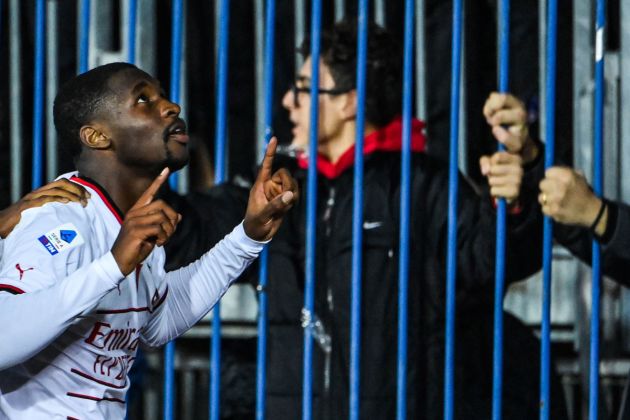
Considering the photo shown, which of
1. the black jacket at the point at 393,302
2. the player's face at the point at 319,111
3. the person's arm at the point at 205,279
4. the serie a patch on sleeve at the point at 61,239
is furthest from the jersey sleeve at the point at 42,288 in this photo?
the player's face at the point at 319,111

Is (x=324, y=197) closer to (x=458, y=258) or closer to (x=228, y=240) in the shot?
(x=458, y=258)

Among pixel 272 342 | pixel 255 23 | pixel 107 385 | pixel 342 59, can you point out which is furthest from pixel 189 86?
pixel 107 385

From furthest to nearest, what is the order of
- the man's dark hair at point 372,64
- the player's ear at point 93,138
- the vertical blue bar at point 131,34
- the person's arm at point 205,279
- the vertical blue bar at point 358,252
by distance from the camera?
the man's dark hair at point 372,64, the vertical blue bar at point 131,34, the vertical blue bar at point 358,252, the person's arm at point 205,279, the player's ear at point 93,138

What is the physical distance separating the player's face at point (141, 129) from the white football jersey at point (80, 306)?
3.9 inches

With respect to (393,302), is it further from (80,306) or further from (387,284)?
(80,306)

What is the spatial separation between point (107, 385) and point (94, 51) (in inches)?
85.3

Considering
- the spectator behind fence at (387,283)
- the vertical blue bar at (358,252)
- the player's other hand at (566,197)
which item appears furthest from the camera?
the spectator behind fence at (387,283)

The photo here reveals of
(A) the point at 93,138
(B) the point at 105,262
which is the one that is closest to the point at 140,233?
(B) the point at 105,262

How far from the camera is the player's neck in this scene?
2.45 metres

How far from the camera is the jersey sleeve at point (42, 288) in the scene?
82.8 inches

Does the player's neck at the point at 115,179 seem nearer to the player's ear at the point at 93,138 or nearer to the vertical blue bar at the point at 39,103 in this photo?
the player's ear at the point at 93,138

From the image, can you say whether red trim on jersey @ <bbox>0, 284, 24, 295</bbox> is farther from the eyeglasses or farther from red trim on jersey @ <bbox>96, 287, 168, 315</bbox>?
the eyeglasses

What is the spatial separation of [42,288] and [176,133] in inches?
18.5

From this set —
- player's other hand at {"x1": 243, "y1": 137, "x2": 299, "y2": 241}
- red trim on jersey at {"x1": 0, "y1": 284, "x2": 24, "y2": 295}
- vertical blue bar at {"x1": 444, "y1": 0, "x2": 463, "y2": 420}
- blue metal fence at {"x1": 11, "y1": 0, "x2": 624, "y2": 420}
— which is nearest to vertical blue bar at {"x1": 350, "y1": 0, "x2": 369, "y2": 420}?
blue metal fence at {"x1": 11, "y1": 0, "x2": 624, "y2": 420}
